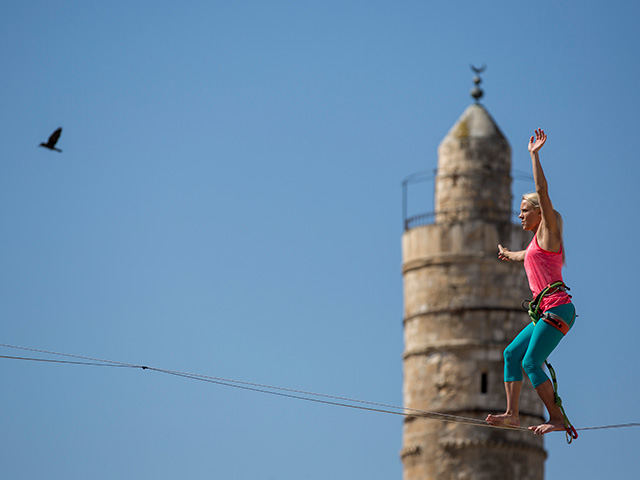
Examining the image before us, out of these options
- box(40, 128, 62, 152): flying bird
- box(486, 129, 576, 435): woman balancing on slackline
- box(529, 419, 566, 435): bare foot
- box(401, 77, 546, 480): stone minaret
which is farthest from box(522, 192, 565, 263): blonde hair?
box(401, 77, 546, 480): stone minaret

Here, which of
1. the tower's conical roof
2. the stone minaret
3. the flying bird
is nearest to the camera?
the flying bird

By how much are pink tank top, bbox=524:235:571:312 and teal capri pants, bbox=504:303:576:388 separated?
0.20 feet

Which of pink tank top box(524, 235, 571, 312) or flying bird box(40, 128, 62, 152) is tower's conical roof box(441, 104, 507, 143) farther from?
pink tank top box(524, 235, 571, 312)

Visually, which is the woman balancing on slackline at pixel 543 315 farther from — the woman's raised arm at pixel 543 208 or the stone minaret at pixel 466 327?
the stone minaret at pixel 466 327

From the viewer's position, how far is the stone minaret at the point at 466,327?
4753cm

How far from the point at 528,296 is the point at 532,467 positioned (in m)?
4.79

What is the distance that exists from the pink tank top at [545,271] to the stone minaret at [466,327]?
3229 centimetres

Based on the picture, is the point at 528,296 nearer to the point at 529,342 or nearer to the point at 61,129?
the point at 61,129

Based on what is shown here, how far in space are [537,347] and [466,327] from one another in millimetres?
33674

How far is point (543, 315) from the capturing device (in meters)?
14.5

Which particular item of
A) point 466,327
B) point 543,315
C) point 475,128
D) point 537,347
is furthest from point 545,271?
point 475,128

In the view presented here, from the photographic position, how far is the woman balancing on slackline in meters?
14.4

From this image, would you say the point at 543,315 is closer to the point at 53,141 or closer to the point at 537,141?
the point at 537,141

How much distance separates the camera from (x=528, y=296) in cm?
4816
